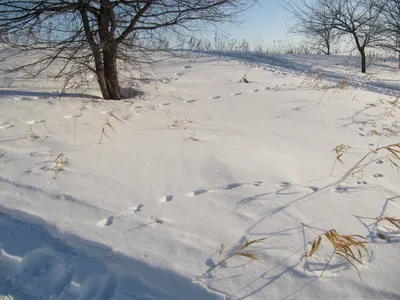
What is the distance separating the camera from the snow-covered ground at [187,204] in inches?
41.2

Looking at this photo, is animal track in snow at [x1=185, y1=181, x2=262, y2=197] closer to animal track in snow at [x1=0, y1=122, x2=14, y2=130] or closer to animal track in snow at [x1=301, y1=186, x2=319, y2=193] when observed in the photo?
animal track in snow at [x1=301, y1=186, x2=319, y2=193]

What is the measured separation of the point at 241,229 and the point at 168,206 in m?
0.44

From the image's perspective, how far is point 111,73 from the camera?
12.0 ft

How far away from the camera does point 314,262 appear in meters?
1.10

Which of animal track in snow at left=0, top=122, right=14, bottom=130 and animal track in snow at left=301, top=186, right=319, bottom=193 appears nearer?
animal track in snow at left=301, top=186, right=319, bottom=193

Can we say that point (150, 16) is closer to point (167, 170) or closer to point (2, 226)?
point (167, 170)

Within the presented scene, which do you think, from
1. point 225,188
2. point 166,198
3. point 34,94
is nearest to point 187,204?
point 166,198

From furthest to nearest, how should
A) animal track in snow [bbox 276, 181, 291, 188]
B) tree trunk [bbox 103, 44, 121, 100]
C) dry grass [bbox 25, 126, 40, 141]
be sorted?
tree trunk [bbox 103, 44, 121, 100]
dry grass [bbox 25, 126, 40, 141]
animal track in snow [bbox 276, 181, 291, 188]

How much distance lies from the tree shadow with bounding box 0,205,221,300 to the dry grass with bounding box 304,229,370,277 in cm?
51

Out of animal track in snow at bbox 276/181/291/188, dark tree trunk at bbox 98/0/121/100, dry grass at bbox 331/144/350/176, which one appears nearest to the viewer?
animal track in snow at bbox 276/181/291/188

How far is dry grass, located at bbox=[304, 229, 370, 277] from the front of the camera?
109cm

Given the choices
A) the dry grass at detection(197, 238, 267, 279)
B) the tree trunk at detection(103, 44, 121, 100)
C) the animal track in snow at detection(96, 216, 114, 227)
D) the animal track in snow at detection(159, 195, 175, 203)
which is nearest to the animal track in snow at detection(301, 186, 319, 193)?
the dry grass at detection(197, 238, 267, 279)

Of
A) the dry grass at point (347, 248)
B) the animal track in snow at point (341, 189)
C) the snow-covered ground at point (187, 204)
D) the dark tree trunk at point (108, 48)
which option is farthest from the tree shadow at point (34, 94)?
the dry grass at point (347, 248)

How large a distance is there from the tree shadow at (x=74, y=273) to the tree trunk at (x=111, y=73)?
2758 millimetres
